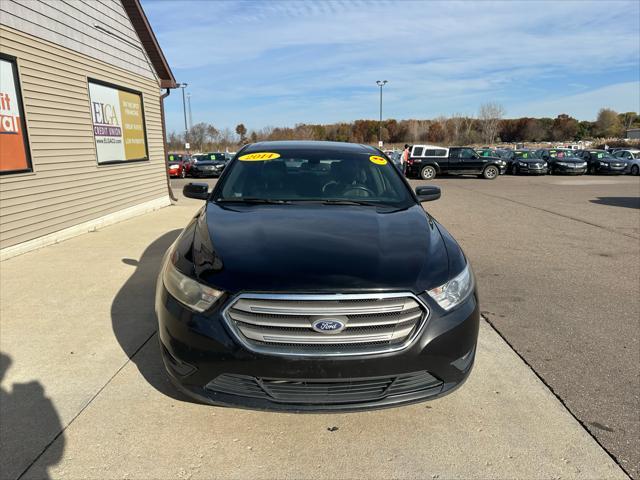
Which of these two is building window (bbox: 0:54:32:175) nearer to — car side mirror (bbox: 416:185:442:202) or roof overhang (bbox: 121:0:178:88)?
roof overhang (bbox: 121:0:178:88)

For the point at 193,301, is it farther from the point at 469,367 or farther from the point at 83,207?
the point at 83,207

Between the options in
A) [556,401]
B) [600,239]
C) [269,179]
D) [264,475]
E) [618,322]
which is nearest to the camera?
[264,475]

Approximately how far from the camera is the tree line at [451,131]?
228ft

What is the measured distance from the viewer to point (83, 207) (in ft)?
25.7

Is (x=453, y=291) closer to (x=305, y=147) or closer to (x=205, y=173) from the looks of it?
(x=305, y=147)

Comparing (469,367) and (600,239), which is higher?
(469,367)

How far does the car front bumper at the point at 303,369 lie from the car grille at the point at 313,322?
0.04 meters

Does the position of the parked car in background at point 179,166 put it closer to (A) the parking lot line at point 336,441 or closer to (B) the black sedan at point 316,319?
(A) the parking lot line at point 336,441

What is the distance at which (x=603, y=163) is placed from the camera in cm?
2666

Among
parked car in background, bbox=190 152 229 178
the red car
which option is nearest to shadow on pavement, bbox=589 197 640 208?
parked car in background, bbox=190 152 229 178

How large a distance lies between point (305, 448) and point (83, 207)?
7.02m

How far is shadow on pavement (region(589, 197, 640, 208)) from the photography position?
40.9 feet

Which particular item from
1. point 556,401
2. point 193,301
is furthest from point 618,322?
point 193,301

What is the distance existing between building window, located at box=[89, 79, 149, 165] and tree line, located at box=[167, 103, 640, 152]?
2152 inches
